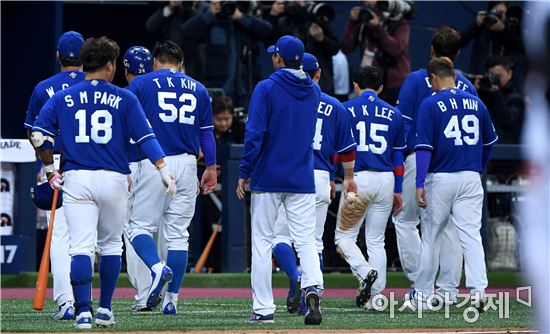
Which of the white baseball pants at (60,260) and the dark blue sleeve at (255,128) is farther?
the white baseball pants at (60,260)

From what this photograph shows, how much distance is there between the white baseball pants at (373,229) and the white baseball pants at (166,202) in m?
1.81

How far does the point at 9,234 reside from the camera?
47.8ft

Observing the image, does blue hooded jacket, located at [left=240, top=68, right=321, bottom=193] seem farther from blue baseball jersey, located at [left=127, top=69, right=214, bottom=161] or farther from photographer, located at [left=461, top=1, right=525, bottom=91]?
photographer, located at [left=461, top=1, right=525, bottom=91]

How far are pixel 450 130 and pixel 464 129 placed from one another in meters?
0.14

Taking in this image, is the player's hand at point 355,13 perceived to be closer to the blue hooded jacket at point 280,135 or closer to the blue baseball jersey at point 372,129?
the blue baseball jersey at point 372,129

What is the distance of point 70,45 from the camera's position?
10188 mm

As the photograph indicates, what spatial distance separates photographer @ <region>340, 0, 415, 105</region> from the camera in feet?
53.8

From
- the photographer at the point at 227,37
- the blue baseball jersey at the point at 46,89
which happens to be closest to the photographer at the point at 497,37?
the photographer at the point at 227,37

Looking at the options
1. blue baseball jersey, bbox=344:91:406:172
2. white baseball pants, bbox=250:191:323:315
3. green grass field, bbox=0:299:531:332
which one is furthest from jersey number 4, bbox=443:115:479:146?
white baseball pants, bbox=250:191:323:315

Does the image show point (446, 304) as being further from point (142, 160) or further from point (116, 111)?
point (116, 111)

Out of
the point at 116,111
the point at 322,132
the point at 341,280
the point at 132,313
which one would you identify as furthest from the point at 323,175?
A: the point at 341,280

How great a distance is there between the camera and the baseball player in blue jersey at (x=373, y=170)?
11.8 meters

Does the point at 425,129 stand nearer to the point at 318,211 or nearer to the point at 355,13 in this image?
the point at 318,211

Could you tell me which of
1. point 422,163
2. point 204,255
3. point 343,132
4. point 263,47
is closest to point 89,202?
point 343,132
